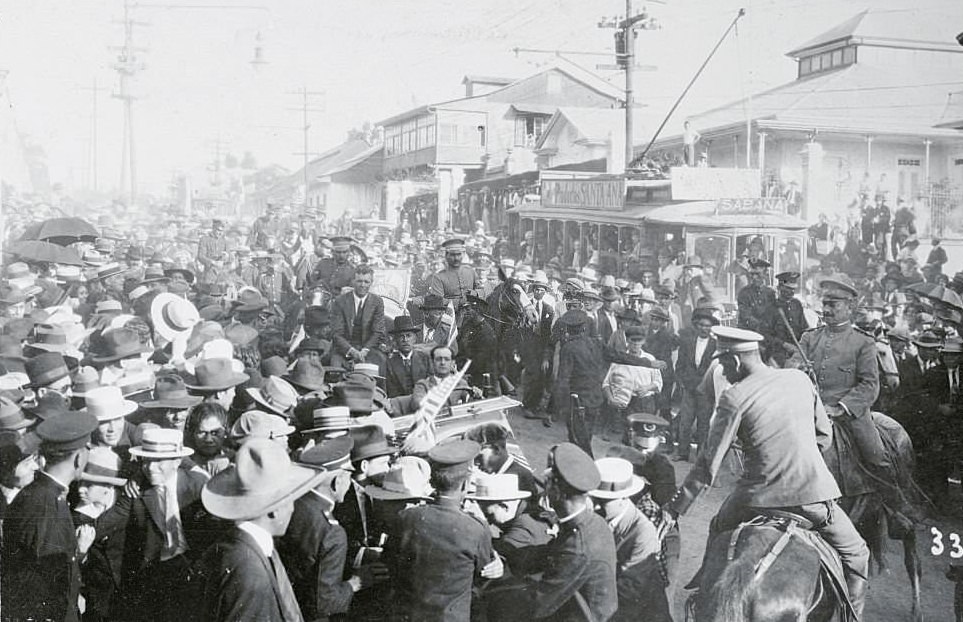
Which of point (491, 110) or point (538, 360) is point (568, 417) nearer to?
point (538, 360)

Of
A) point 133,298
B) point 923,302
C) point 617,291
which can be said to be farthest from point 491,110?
point 923,302

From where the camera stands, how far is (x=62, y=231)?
7930 mm

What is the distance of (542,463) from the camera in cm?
748

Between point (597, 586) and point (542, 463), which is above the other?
point (597, 586)

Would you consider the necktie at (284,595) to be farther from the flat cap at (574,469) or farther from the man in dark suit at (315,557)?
the flat cap at (574,469)

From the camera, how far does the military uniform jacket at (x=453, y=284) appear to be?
8961 mm

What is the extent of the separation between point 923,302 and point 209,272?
29.7ft

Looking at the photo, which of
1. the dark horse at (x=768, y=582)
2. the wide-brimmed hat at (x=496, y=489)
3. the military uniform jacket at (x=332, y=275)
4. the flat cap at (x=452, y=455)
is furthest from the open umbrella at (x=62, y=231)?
the dark horse at (x=768, y=582)

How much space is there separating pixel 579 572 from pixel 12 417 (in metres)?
3.31

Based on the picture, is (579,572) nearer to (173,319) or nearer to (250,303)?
(173,319)

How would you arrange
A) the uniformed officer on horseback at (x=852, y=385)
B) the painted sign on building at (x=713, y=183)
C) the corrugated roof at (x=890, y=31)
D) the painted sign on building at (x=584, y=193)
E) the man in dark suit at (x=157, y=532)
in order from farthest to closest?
the painted sign on building at (x=584, y=193)
the painted sign on building at (x=713, y=183)
the corrugated roof at (x=890, y=31)
the uniformed officer on horseback at (x=852, y=385)
the man in dark suit at (x=157, y=532)

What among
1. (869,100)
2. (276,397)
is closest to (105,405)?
(276,397)

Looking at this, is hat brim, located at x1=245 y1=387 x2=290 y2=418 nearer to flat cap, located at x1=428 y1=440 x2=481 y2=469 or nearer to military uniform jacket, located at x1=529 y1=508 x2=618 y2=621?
flat cap, located at x1=428 y1=440 x2=481 y2=469

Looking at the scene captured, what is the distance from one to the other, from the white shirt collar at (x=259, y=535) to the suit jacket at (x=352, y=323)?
4.87 meters
